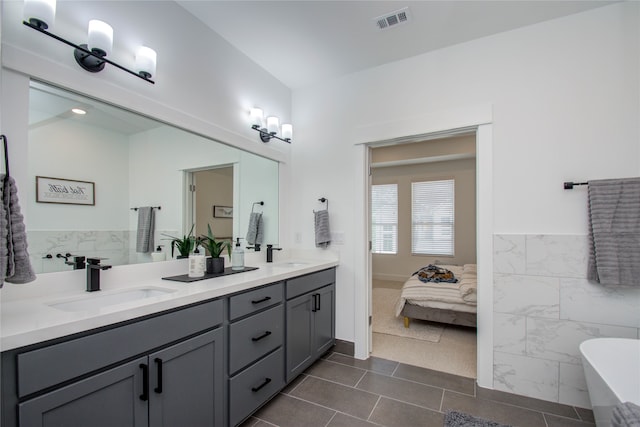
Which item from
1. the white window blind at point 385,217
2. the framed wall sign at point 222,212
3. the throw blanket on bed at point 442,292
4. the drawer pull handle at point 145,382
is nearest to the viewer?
the drawer pull handle at point 145,382

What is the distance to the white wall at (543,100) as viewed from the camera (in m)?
1.99

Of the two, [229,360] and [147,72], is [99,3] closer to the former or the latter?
[147,72]

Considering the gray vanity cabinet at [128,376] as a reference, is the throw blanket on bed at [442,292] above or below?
below

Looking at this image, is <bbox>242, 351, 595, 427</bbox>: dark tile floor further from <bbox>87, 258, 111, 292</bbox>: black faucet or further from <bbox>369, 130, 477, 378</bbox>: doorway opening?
<bbox>87, 258, 111, 292</bbox>: black faucet

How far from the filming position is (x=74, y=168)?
1.59 metres

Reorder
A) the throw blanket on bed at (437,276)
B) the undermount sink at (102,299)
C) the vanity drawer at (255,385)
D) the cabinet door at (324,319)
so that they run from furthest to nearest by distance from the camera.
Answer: the throw blanket on bed at (437,276)
the cabinet door at (324,319)
the vanity drawer at (255,385)
the undermount sink at (102,299)

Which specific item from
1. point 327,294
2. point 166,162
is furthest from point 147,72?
point 327,294

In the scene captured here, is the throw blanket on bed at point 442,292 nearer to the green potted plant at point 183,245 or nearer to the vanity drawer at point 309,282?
the vanity drawer at point 309,282

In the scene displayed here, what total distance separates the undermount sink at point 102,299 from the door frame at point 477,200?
1.74m

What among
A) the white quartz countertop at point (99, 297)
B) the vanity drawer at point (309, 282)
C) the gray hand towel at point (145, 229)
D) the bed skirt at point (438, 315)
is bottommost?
the bed skirt at point (438, 315)

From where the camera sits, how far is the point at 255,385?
185 cm

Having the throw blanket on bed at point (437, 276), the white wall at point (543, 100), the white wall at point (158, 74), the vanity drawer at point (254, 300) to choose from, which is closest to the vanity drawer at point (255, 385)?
the vanity drawer at point (254, 300)

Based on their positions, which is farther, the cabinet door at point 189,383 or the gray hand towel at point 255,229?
the gray hand towel at point 255,229

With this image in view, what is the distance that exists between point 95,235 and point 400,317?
349 cm
